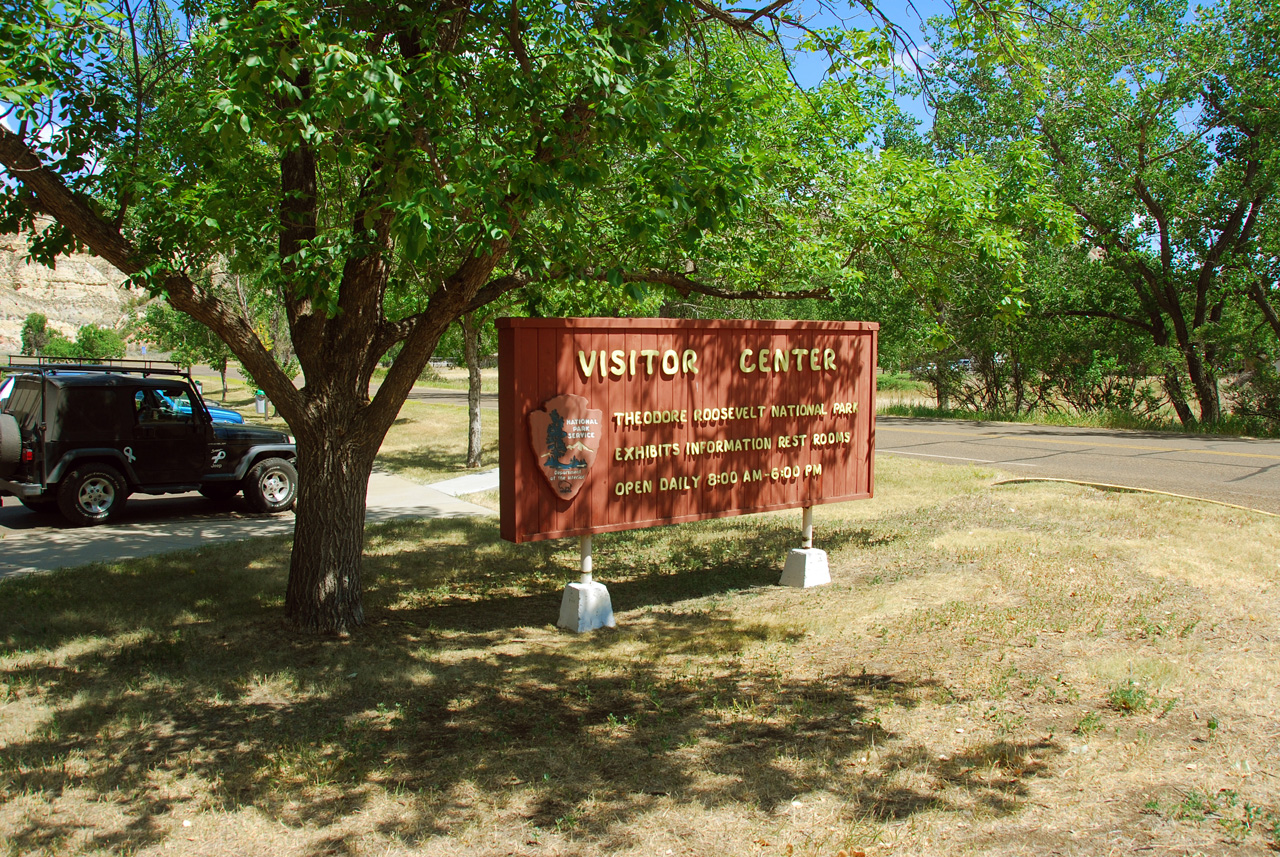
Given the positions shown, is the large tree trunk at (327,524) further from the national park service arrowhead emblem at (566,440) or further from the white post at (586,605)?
the white post at (586,605)

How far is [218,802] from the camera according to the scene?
4.49 meters

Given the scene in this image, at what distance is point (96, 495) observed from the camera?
12219 mm

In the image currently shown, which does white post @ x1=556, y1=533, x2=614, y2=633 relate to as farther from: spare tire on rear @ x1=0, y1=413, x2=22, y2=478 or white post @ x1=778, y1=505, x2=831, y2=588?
spare tire on rear @ x1=0, y1=413, x2=22, y2=478

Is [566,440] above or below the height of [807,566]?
above

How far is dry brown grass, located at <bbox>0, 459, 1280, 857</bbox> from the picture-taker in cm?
420

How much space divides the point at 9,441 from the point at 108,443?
1095mm

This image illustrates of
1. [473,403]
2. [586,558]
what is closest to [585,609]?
[586,558]

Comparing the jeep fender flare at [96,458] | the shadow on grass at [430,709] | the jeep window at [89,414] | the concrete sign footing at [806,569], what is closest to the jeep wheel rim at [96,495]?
the jeep fender flare at [96,458]

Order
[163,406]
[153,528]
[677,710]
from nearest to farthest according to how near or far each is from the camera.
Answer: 1. [677,710]
2. [153,528]
3. [163,406]

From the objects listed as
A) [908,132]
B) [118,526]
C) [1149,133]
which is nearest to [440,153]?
[118,526]

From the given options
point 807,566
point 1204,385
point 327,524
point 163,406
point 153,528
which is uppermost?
point 1204,385

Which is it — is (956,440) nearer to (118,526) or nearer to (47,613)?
(118,526)

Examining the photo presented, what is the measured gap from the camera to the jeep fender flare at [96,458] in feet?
38.5

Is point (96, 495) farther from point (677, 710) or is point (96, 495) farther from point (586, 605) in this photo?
point (677, 710)
